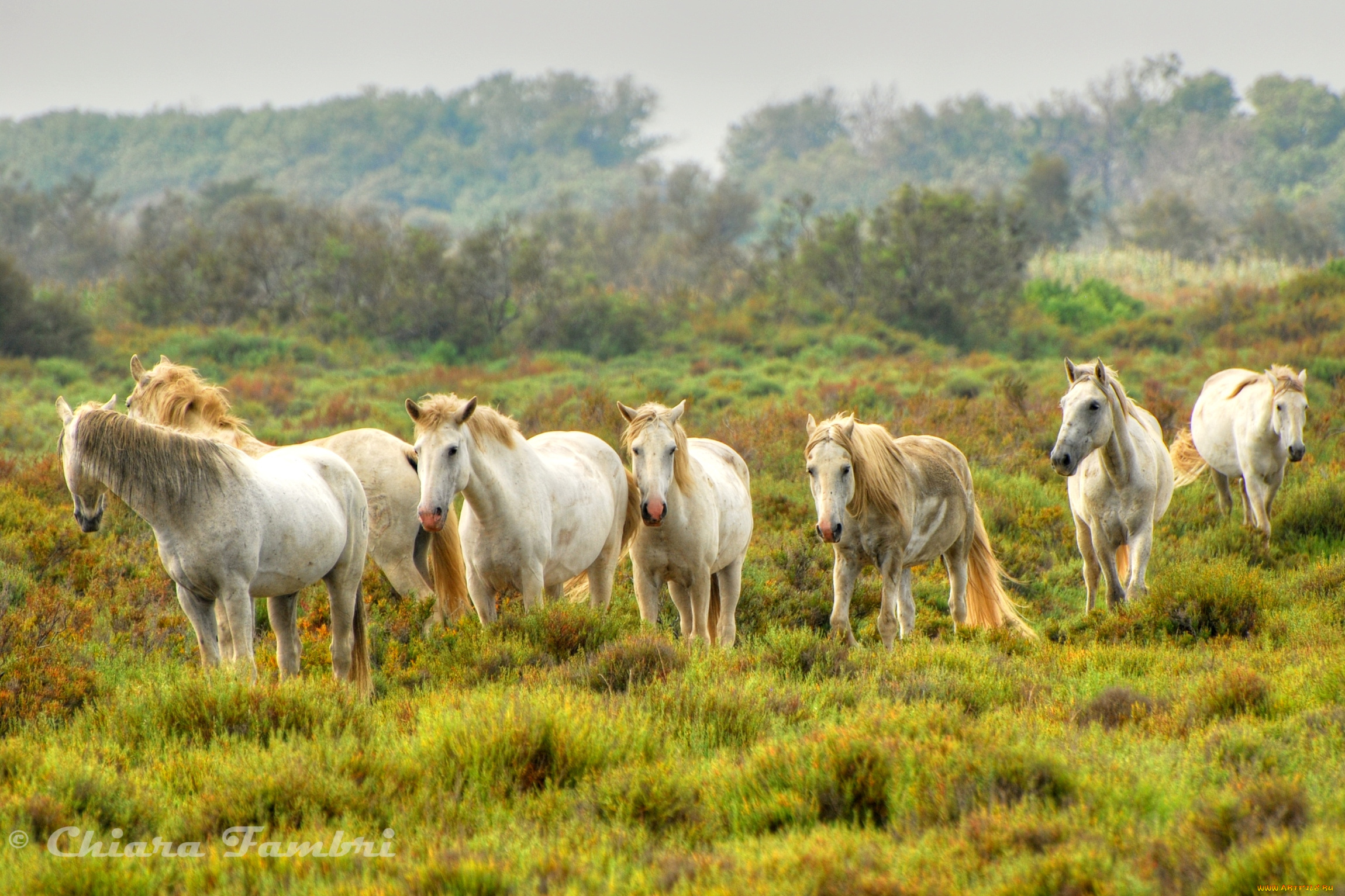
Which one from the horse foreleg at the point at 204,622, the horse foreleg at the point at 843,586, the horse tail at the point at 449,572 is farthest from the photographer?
the horse tail at the point at 449,572

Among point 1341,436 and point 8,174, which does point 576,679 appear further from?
point 8,174

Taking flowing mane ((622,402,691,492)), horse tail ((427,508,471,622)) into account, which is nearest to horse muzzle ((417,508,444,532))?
flowing mane ((622,402,691,492))

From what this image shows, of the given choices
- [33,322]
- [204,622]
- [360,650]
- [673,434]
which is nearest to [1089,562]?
[673,434]

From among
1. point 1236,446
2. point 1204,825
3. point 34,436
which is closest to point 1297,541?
point 1236,446

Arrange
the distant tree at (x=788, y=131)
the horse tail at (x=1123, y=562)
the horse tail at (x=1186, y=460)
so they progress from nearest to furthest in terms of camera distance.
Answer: the horse tail at (x=1123, y=562)
the horse tail at (x=1186, y=460)
the distant tree at (x=788, y=131)

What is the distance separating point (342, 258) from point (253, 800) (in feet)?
73.0

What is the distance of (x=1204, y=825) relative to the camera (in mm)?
3111

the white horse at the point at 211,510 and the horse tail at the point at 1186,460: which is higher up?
the white horse at the point at 211,510

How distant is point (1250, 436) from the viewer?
9352mm

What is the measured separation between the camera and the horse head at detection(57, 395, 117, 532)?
475 cm

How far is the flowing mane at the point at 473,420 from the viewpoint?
18.4 feet

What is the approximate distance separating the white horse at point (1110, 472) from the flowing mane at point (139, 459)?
16.5 feet

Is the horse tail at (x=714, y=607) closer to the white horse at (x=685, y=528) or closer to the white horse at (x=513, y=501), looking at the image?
the white horse at (x=685, y=528)

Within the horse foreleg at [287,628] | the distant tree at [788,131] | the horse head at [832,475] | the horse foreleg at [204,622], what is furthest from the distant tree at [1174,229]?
the distant tree at [788,131]
